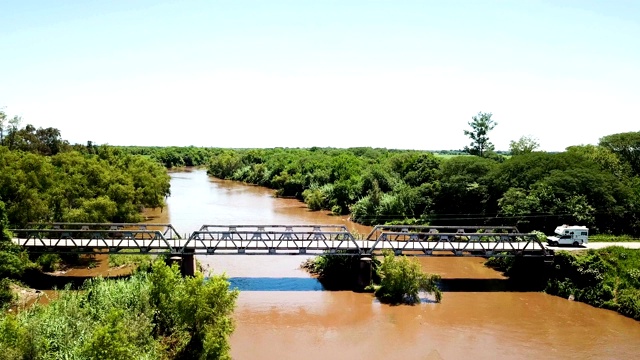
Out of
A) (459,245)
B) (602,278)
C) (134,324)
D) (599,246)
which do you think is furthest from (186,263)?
(599,246)

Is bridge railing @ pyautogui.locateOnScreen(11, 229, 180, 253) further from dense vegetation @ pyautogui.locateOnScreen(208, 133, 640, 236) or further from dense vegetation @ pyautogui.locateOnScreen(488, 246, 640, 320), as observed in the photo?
dense vegetation @ pyautogui.locateOnScreen(208, 133, 640, 236)

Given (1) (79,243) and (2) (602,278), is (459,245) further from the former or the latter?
(1) (79,243)

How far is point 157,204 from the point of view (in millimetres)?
61562

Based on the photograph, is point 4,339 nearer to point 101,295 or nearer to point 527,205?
point 101,295

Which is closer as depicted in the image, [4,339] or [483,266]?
[4,339]

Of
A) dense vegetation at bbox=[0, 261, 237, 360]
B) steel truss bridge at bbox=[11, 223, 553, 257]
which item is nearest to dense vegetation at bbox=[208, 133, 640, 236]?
steel truss bridge at bbox=[11, 223, 553, 257]

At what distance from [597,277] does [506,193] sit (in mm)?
A: 13845

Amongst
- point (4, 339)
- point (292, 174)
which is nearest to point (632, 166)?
point (292, 174)

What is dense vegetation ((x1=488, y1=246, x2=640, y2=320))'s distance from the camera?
34062mm

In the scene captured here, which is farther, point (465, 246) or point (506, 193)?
point (506, 193)

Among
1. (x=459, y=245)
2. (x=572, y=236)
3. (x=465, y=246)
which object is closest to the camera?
(x=465, y=246)

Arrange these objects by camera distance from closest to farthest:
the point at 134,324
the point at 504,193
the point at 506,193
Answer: the point at 134,324
the point at 506,193
the point at 504,193

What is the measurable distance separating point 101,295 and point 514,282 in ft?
99.9

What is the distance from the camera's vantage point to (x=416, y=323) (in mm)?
31547
